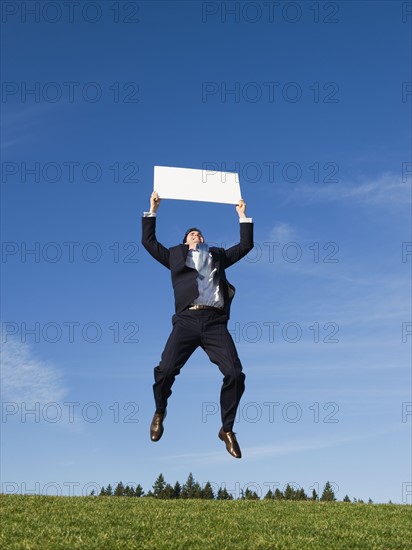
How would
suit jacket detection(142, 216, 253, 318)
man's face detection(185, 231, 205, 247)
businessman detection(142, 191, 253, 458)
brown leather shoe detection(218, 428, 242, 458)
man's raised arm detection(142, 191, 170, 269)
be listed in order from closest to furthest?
brown leather shoe detection(218, 428, 242, 458) < businessman detection(142, 191, 253, 458) < suit jacket detection(142, 216, 253, 318) < man's raised arm detection(142, 191, 170, 269) < man's face detection(185, 231, 205, 247)

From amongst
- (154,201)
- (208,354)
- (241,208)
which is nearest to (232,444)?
(208,354)

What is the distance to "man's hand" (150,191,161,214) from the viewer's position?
375 inches

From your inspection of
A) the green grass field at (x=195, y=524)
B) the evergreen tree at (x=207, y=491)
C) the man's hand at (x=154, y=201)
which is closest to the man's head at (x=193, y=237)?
the man's hand at (x=154, y=201)

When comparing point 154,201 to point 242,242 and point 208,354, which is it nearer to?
point 242,242

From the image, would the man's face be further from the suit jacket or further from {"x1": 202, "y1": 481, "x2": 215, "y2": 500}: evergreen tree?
{"x1": 202, "y1": 481, "x2": 215, "y2": 500}: evergreen tree

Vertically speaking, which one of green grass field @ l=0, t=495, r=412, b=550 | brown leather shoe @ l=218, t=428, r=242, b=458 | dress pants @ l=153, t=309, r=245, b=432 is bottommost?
green grass field @ l=0, t=495, r=412, b=550

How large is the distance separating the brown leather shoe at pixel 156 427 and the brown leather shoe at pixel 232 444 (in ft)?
2.78

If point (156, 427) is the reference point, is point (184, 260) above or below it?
above

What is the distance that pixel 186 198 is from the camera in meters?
9.26

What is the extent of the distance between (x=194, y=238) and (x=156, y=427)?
9.26 feet

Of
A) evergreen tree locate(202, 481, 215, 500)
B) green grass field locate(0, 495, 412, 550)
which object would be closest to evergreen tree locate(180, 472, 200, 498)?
evergreen tree locate(202, 481, 215, 500)

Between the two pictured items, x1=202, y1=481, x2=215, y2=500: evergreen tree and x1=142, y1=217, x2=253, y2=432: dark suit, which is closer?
x1=142, y1=217, x2=253, y2=432: dark suit

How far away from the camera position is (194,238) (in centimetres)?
1021

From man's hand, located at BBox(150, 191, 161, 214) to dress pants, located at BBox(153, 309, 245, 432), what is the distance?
155 cm
